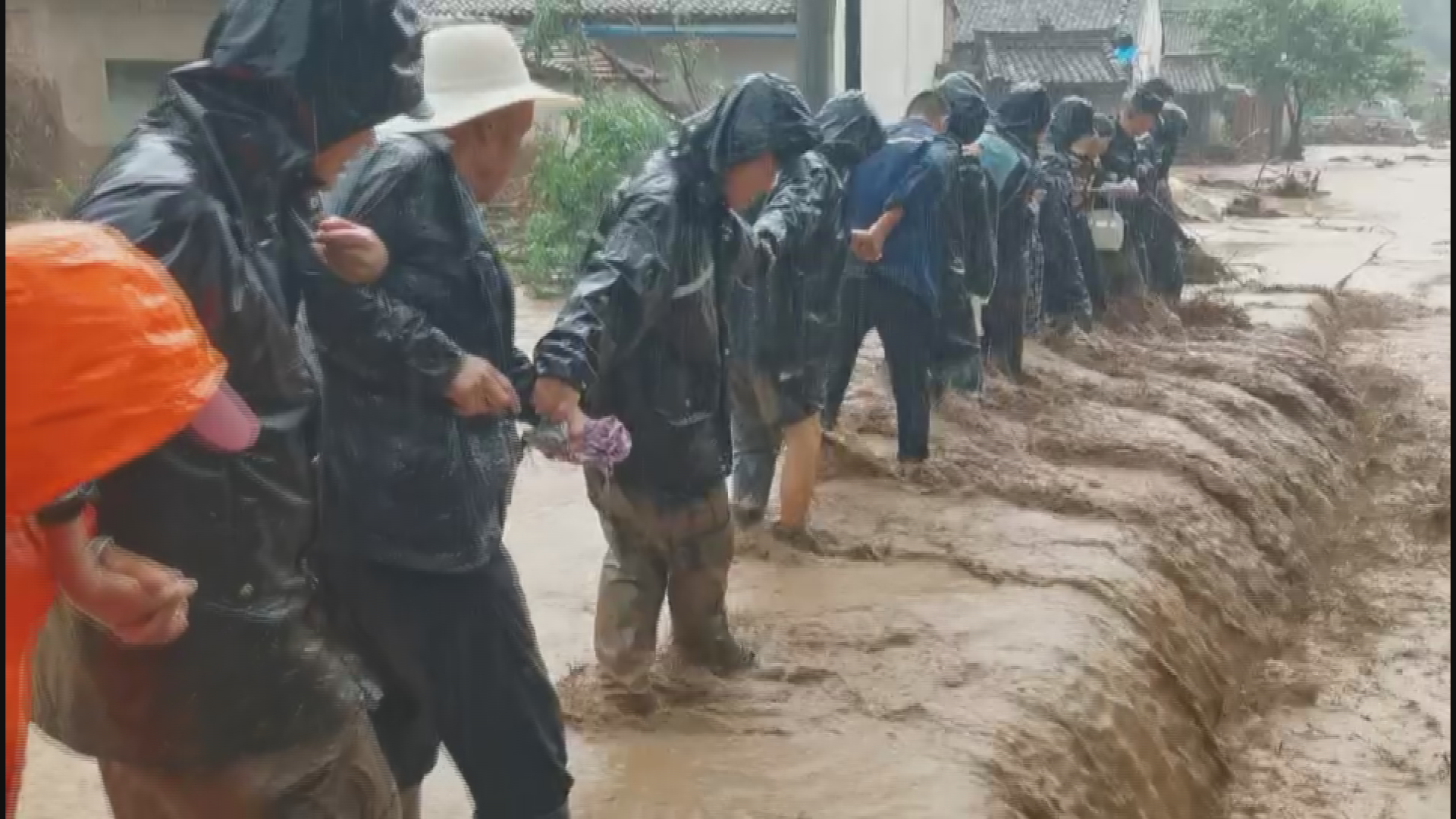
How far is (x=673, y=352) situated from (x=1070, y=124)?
21.3ft

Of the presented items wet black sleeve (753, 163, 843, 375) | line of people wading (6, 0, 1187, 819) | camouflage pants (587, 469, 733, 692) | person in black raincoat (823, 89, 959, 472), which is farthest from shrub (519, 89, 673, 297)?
camouflage pants (587, 469, 733, 692)

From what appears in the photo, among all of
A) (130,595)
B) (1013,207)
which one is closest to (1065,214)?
(1013,207)

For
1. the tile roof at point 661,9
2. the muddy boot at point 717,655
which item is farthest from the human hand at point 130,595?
the tile roof at point 661,9

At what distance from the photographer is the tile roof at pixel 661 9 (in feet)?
51.3

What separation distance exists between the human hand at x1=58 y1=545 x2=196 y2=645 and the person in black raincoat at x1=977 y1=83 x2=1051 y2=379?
6.50 m

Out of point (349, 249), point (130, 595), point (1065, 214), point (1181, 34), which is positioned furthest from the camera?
point (1181, 34)

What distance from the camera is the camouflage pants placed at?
407 centimetres

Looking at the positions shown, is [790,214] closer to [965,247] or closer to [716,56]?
[965,247]

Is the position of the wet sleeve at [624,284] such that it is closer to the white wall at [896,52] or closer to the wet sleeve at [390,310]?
the wet sleeve at [390,310]

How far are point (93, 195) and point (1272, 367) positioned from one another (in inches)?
372

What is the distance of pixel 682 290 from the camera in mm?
3906

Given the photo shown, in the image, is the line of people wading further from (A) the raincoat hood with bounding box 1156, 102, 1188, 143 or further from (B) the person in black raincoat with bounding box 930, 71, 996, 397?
(A) the raincoat hood with bounding box 1156, 102, 1188, 143

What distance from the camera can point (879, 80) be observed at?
17.6 meters

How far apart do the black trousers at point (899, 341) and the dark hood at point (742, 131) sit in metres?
2.57
